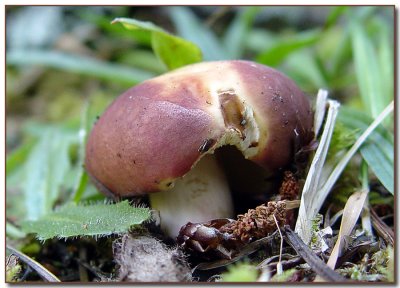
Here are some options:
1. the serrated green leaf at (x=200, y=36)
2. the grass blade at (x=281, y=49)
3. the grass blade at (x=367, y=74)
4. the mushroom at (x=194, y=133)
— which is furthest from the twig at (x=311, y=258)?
the serrated green leaf at (x=200, y=36)

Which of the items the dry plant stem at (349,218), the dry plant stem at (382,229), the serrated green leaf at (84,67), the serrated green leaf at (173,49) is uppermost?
the serrated green leaf at (173,49)

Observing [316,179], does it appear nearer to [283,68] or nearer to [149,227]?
[149,227]

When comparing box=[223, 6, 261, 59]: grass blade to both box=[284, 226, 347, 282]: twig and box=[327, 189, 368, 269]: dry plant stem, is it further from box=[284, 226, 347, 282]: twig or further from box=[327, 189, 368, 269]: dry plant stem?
box=[284, 226, 347, 282]: twig

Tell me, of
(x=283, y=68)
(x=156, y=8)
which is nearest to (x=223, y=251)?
(x=283, y=68)

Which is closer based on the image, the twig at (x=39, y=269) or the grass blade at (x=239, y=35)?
the twig at (x=39, y=269)

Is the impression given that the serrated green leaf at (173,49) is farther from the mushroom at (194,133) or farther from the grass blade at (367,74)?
the grass blade at (367,74)

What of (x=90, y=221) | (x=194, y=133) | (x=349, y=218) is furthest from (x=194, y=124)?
(x=349, y=218)

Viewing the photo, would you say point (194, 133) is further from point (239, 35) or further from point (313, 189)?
point (239, 35)
